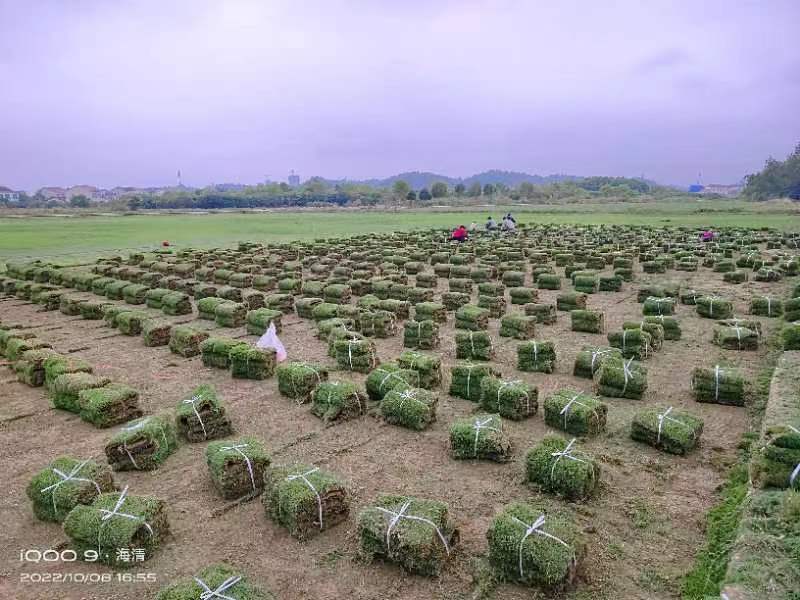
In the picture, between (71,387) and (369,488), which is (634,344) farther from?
(71,387)

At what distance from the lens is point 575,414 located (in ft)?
35.7

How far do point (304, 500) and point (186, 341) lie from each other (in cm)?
1009

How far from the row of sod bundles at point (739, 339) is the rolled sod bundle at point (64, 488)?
1614 cm

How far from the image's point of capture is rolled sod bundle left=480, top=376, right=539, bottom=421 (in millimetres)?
11711

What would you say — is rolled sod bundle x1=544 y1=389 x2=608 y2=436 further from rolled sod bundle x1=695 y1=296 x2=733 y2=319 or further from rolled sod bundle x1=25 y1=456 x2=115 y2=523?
rolled sod bundle x1=695 y1=296 x2=733 y2=319

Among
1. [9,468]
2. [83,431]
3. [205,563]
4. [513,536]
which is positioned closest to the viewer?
[513,536]

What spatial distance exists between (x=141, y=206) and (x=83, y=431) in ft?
461

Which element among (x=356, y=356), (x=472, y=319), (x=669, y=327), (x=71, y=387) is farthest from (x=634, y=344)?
(x=71, y=387)

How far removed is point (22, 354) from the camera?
1478 centimetres

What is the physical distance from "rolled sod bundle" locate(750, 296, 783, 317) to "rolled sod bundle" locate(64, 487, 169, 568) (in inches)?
822


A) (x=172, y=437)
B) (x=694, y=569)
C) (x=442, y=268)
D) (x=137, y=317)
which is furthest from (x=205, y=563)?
(x=442, y=268)

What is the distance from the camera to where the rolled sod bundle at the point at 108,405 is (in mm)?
11641

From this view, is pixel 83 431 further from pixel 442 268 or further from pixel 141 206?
pixel 141 206

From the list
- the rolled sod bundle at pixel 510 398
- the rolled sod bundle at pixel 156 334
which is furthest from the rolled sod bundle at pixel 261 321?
the rolled sod bundle at pixel 510 398
